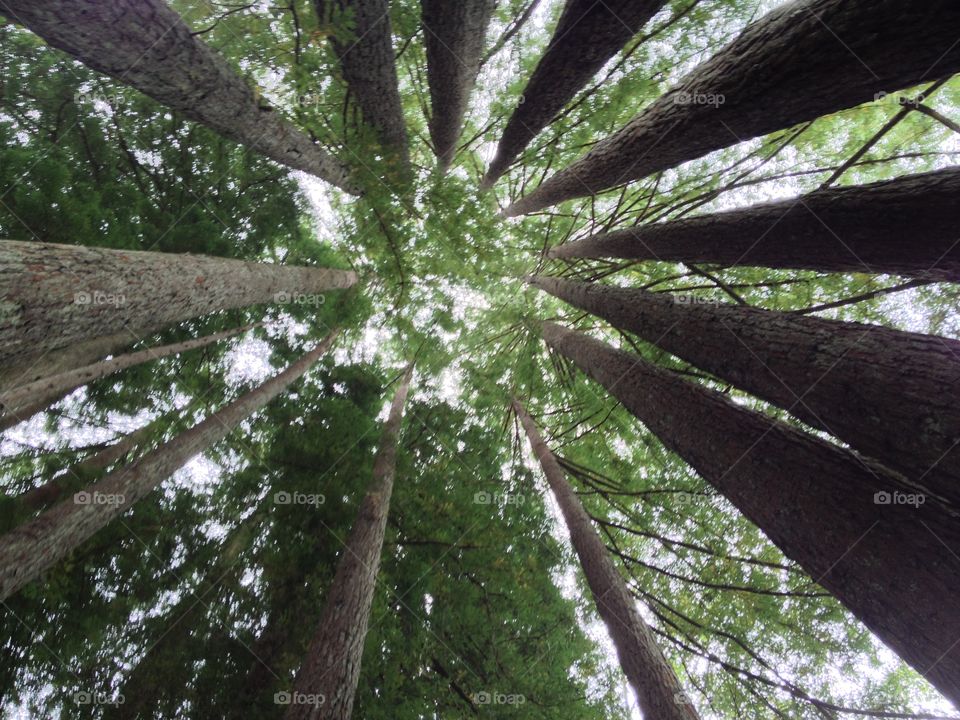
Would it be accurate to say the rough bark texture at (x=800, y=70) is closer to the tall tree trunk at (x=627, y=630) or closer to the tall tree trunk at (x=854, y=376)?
the tall tree trunk at (x=854, y=376)

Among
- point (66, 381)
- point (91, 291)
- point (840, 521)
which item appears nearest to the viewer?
point (840, 521)

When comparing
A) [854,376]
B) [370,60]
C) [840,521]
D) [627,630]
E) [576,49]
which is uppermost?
[576,49]

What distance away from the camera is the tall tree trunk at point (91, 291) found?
198 centimetres

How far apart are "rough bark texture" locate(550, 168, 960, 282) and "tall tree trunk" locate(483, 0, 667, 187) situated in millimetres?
1728

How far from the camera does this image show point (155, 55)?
2785 mm

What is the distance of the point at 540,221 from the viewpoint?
25.6 feet

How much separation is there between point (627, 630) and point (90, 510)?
16.3ft

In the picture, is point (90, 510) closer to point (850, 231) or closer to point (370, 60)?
point (370, 60)

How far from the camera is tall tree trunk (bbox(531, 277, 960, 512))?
2.02m

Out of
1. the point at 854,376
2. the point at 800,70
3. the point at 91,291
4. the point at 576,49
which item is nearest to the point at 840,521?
the point at 854,376

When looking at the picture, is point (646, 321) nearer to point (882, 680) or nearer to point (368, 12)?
point (368, 12)

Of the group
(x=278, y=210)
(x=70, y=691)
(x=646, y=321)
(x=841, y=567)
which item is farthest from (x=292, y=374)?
(x=841, y=567)

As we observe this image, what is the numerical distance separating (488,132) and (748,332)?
5.72m

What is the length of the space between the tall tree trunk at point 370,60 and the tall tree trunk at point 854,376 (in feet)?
12.8
